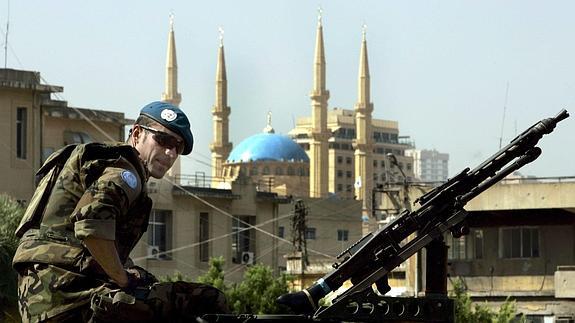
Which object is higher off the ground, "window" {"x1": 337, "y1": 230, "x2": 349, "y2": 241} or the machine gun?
the machine gun

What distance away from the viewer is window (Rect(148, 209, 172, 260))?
71069 mm

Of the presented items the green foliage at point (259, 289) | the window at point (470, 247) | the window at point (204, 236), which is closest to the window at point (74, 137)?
the window at point (204, 236)

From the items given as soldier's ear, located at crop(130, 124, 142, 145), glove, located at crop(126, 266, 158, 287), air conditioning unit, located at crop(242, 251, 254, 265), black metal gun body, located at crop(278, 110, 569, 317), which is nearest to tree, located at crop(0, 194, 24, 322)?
black metal gun body, located at crop(278, 110, 569, 317)

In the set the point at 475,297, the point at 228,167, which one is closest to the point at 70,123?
the point at 475,297

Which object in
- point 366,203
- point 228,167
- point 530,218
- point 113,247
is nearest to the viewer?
point 113,247

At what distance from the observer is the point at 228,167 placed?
528 feet

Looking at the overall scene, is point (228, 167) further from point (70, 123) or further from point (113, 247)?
point (113, 247)

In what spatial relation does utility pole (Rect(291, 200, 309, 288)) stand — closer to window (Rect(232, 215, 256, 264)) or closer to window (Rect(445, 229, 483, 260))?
window (Rect(232, 215, 256, 264))

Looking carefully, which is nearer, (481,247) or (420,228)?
(420,228)

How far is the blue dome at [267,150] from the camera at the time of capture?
552 feet

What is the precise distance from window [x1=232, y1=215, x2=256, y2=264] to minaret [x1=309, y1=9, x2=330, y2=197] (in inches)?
3591

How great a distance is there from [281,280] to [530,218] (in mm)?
13151

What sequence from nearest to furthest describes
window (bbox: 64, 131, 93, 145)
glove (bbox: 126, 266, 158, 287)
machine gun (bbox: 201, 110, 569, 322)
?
glove (bbox: 126, 266, 158, 287), machine gun (bbox: 201, 110, 569, 322), window (bbox: 64, 131, 93, 145)

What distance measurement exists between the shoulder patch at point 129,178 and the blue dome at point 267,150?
159604 mm
